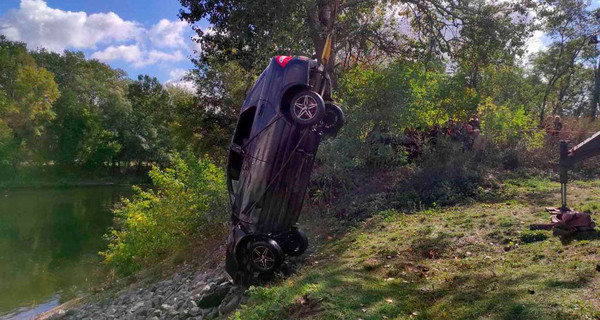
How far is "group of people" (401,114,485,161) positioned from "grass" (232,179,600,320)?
4.47 metres

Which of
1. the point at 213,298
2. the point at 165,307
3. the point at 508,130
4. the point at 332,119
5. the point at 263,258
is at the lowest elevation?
the point at 165,307

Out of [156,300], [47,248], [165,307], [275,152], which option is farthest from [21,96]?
[275,152]

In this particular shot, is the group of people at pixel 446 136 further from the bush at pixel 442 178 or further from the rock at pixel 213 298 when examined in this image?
the rock at pixel 213 298

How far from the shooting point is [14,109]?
43.3 metres

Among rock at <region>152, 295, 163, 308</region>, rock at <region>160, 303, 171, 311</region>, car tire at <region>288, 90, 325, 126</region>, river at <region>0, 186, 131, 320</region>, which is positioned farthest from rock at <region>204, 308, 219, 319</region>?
river at <region>0, 186, 131, 320</region>

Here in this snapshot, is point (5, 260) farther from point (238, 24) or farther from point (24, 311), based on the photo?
point (238, 24)

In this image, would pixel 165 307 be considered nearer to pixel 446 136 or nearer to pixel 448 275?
pixel 448 275

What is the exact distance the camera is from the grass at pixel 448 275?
4.20 meters

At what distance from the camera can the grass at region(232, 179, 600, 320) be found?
4195mm

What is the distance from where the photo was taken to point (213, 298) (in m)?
6.56

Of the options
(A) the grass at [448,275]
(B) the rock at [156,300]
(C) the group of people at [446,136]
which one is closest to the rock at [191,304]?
(B) the rock at [156,300]

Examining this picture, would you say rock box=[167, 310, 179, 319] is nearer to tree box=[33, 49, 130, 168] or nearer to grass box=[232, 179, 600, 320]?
grass box=[232, 179, 600, 320]

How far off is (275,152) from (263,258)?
1.48 metres

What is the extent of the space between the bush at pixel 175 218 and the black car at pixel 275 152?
14.9 ft
